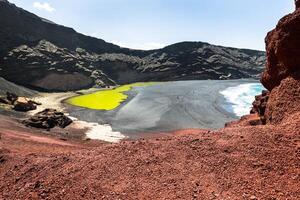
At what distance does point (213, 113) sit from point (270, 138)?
170 ft

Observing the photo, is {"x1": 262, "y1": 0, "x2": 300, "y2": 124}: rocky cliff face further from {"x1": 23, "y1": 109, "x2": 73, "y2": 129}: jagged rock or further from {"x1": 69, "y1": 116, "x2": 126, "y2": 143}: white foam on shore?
{"x1": 23, "y1": 109, "x2": 73, "y2": 129}: jagged rock

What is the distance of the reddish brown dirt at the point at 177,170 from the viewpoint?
1423 centimetres

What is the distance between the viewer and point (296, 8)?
2439 cm

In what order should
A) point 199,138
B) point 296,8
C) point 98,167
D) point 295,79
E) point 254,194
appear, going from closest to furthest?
point 254,194 → point 98,167 → point 199,138 → point 295,79 → point 296,8

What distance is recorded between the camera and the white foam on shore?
158 ft

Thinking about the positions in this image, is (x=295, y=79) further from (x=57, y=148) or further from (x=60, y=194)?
(x=57, y=148)

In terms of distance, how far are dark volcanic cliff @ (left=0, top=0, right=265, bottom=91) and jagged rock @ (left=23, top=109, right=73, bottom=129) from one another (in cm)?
5236

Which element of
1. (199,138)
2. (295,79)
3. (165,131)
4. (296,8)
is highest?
(296,8)

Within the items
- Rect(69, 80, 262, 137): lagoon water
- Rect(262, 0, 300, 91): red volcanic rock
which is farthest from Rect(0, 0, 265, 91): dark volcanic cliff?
Rect(262, 0, 300, 91): red volcanic rock

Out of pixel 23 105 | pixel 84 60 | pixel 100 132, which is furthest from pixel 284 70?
pixel 84 60

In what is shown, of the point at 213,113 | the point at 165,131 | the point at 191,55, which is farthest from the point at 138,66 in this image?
the point at 165,131

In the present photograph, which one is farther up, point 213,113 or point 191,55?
point 191,55

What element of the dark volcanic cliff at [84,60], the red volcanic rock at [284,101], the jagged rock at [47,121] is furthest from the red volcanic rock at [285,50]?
the dark volcanic cliff at [84,60]

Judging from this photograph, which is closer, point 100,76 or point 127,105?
point 127,105
